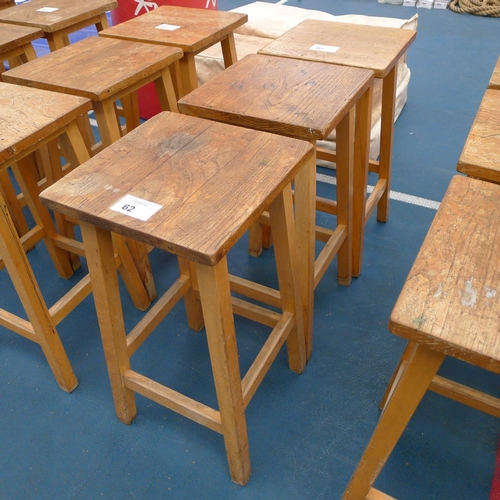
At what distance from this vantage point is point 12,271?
1289 millimetres

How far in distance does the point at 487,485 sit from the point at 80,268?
175cm

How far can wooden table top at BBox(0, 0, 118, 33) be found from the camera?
76.0 inches

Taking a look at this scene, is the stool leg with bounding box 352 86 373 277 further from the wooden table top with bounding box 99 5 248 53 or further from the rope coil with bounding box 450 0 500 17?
the rope coil with bounding box 450 0 500 17

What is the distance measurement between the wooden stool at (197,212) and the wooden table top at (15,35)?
973mm

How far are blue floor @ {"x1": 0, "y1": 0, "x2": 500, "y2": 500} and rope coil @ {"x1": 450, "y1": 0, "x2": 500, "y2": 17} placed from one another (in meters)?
3.52

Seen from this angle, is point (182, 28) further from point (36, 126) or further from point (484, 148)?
point (484, 148)

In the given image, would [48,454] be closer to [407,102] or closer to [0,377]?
[0,377]

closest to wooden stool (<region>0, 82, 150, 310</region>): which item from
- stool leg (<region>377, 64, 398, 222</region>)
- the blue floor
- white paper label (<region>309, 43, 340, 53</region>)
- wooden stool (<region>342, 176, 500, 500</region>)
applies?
the blue floor

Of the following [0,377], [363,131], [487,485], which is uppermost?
[363,131]

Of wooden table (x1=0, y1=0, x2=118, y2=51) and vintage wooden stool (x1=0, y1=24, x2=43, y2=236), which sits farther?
wooden table (x1=0, y1=0, x2=118, y2=51)

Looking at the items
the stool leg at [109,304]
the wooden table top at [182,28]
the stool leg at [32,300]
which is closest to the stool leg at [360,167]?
the wooden table top at [182,28]

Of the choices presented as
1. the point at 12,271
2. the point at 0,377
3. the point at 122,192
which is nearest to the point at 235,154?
the point at 122,192

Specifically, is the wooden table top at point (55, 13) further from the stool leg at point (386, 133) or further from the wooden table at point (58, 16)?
the stool leg at point (386, 133)

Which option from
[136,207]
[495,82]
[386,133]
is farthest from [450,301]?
[386,133]
